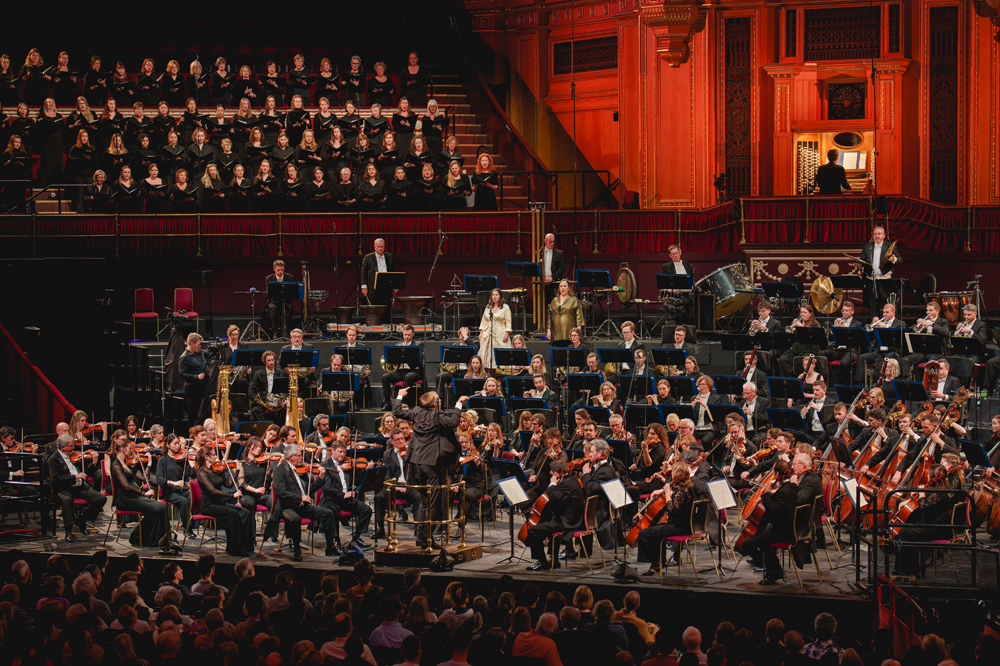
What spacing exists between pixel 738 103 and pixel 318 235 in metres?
7.66

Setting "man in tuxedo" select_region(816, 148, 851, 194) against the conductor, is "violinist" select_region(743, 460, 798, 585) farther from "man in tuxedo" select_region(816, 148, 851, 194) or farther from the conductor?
"man in tuxedo" select_region(816, 148, 851, 194)

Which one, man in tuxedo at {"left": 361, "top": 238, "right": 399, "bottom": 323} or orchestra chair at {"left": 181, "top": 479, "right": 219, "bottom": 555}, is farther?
man in tuxedo at {"left": 361, "top": 238, "right": 399, "bottom": 323}

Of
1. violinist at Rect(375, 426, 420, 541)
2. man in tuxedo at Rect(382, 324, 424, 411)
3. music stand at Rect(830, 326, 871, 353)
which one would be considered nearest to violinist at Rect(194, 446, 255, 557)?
violinist at Rect(375, 426, 420, 541)

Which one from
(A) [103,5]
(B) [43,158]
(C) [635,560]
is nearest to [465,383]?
(C) [635,560]

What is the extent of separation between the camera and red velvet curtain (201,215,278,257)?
1812cm

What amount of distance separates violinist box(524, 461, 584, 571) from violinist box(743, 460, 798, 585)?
159 cm

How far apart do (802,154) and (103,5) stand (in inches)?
544

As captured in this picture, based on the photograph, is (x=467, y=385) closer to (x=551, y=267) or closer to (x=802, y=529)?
(x=551, y=267)

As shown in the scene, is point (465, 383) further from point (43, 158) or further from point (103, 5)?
point (103, 5)

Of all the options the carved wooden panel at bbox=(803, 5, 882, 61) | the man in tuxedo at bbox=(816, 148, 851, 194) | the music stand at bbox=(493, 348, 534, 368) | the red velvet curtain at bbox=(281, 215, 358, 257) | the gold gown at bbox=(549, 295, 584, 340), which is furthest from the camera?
the carved wooden panel at bbox=(803, 5, 882, 61)

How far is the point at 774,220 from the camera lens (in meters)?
17.5

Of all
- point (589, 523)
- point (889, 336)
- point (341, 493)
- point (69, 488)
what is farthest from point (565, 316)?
point (69, 488)

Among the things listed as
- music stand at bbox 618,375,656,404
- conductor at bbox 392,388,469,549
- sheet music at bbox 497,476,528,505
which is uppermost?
music stand at bbox 618,375,656,404

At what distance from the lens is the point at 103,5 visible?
2283 centimetres
